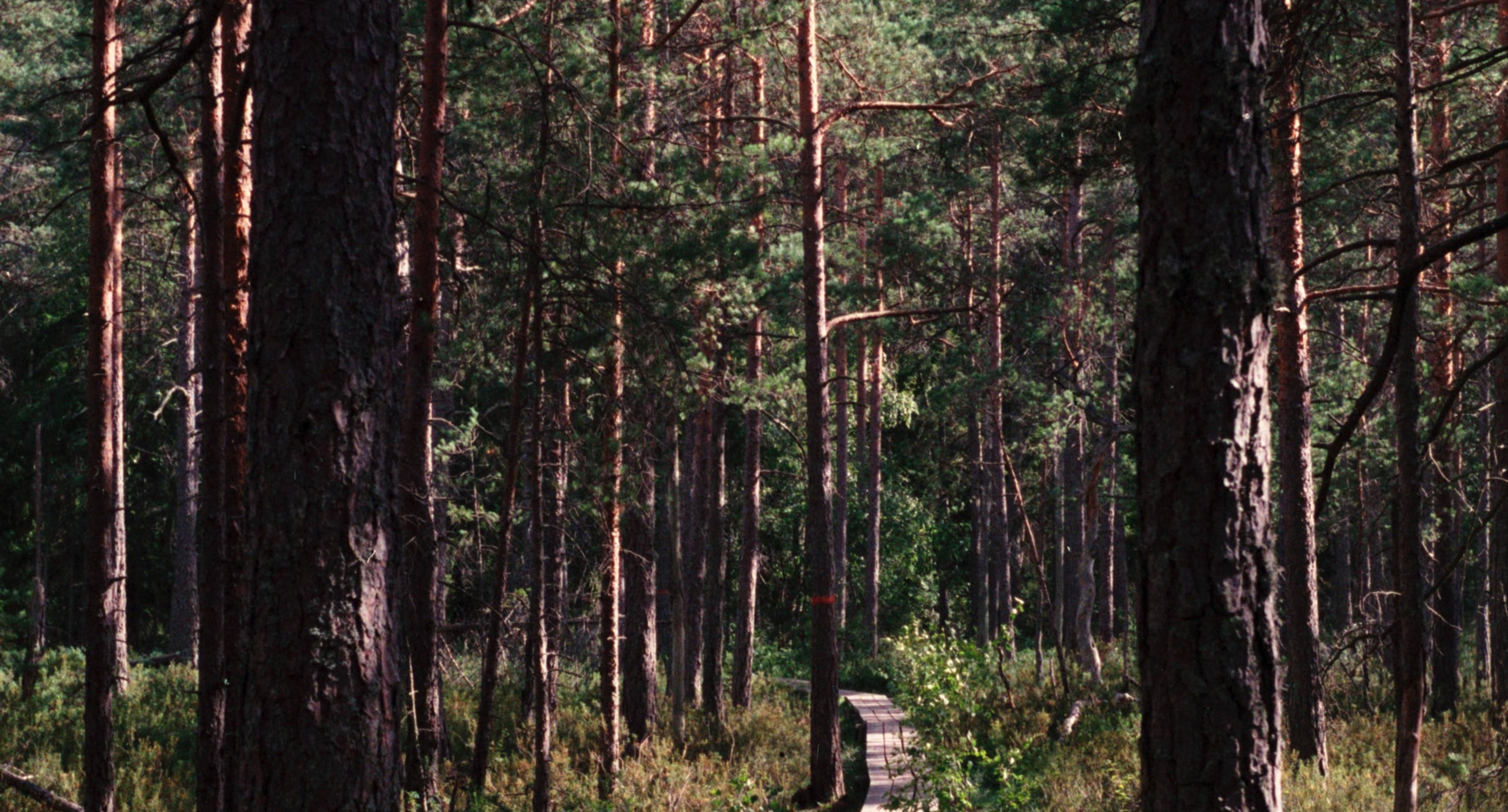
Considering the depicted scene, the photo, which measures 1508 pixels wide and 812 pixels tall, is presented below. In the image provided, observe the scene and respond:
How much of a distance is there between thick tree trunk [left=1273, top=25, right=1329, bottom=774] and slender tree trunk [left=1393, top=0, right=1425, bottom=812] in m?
3.23

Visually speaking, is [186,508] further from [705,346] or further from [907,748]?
[907,748]

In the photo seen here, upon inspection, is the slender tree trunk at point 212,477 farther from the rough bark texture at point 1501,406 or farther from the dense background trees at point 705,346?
the rough bark texture at point 1501,406

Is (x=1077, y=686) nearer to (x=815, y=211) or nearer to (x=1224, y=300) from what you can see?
(x=815, y=211)

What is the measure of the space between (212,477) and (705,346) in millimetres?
7400

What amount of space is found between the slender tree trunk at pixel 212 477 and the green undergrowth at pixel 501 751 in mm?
898

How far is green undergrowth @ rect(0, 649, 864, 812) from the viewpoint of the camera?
11.0 meters

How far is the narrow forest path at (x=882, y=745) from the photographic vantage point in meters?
11.9

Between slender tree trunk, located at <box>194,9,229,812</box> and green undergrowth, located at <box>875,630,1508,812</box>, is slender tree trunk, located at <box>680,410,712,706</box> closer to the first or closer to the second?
green undergrowth, located at <box>875,630,1508,812</box>

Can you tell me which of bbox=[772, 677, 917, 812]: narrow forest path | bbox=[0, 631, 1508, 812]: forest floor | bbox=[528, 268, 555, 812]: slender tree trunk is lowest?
bbox=[772, 677, 917, 812]: narrow forest path

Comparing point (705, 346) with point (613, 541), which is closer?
point (613, 541)

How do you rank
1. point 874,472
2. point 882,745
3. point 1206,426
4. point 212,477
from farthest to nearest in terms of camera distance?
point 874,472 < point 882,745 < point 212,477 < point 1206,426

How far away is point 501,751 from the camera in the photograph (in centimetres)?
1399

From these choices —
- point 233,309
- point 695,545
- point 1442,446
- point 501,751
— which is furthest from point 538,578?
point 695,545

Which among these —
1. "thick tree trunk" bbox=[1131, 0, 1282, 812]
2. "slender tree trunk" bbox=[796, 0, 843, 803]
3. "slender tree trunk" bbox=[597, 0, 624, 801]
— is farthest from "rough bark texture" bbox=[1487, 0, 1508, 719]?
"slender tree trunk" bbox=[597, 0, 624, 801]
